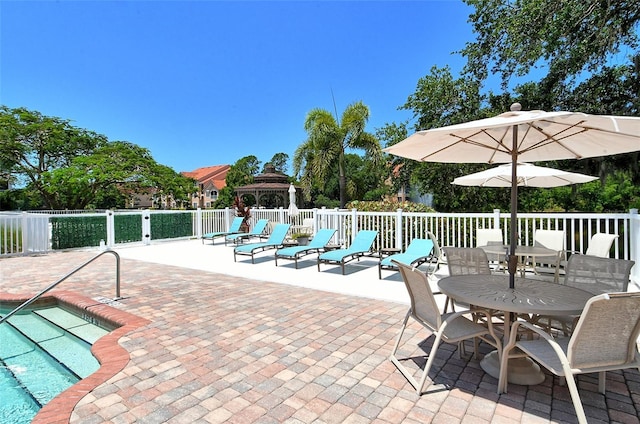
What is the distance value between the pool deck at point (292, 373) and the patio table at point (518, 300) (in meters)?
0.13

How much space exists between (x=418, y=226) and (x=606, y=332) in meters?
6.61

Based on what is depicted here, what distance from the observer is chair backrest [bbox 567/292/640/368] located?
6.82ft

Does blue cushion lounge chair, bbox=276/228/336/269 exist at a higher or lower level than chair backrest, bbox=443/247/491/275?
lower

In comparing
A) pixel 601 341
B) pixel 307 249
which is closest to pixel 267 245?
pixel 307 249

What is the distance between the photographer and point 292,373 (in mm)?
2975

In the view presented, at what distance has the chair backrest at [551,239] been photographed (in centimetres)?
638

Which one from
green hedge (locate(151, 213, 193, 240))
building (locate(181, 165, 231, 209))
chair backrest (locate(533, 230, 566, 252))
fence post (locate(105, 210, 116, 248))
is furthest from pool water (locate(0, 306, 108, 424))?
building (locate(181, 165, 231, 209))

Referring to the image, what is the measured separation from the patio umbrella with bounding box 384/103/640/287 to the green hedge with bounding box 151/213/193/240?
12016mm

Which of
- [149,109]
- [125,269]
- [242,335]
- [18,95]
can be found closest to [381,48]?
[125,269]

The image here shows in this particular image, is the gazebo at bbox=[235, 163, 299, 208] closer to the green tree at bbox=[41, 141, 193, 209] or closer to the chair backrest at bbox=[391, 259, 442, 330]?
the green tree at bbox=[41, 141, 193, 209]

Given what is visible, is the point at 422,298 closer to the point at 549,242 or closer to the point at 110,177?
the point at 549,242

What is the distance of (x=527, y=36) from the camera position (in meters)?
9.68

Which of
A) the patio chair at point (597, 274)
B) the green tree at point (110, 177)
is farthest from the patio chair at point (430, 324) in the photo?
the green tree at point (110, 177)

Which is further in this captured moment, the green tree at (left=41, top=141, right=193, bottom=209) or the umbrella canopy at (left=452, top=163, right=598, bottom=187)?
the green tree at (left=41, top=141, right=193, bottom=209)
